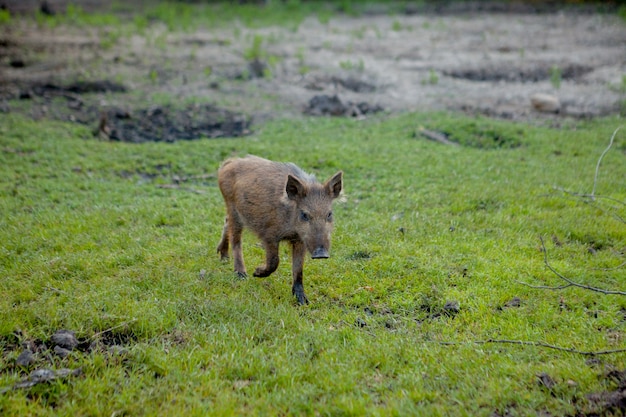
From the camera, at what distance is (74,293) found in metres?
6.08

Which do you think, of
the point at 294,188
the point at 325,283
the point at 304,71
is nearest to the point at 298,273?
the point at 325,283

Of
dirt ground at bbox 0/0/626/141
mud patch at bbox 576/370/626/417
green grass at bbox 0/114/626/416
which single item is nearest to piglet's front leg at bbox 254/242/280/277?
green grass at bbox 0/114/626/416

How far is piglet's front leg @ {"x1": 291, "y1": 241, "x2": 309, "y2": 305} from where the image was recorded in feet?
20.6

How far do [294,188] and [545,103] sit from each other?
9.23 metres

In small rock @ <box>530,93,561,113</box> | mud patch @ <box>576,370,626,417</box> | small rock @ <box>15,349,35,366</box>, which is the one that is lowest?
small rock @ <box>15,349,35,366</box>

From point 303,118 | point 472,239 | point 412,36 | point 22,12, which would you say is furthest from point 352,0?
point 472,239

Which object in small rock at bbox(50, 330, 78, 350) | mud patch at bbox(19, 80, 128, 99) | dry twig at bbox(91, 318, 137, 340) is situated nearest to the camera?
small rock at bbox(50, 330, 78, 350)

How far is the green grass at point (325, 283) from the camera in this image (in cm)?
464

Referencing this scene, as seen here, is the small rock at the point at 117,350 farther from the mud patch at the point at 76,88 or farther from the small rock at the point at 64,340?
the mud patch at the point at 76,88

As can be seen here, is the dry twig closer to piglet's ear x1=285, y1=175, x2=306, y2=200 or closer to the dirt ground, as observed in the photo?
piglet's ear x1=285, y1=175, x2=306, y2=200

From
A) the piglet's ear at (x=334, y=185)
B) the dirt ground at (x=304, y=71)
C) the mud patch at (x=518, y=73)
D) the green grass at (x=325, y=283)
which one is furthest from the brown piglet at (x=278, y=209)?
the mud patch at (x=518, y=73)

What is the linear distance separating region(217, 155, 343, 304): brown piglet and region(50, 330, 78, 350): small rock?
2012 millimetres

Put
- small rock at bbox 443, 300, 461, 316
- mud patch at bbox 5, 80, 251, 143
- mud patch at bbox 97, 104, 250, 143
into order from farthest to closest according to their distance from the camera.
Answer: mud patch at bbox 5, 80, 251, 143
mud patch at bbox 97, 104, 250, 143
small rock at bbox 443, 300, 461, 316

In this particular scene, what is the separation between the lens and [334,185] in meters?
6.45
